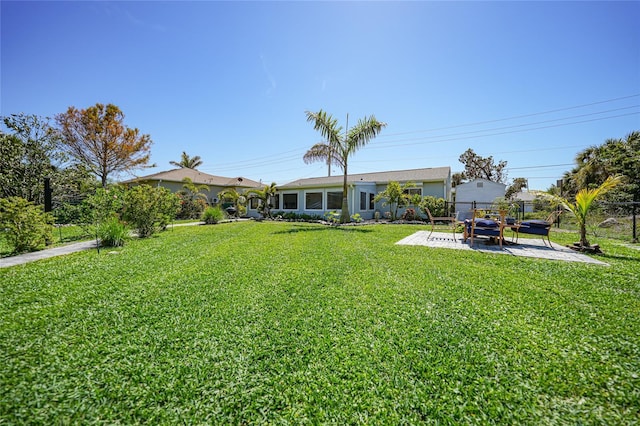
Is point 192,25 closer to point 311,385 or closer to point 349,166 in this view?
point 349,166

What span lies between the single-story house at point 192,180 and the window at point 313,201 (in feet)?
29.9

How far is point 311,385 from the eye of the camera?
7.06ft

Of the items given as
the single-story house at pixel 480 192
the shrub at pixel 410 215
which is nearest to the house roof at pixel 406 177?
the shrub at pixel 410 215

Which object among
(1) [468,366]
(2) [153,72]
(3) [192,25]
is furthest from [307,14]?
(1) [468,366]

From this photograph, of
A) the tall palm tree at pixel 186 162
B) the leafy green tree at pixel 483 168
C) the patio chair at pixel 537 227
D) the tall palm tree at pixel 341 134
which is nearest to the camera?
the patio chair at pixel 537 227

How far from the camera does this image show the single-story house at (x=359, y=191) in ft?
60.0

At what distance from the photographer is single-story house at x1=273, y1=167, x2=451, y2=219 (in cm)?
1828

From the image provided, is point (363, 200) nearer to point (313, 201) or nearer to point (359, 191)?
point (359, 191)

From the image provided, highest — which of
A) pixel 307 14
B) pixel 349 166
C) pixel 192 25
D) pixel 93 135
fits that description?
pixel 307 14

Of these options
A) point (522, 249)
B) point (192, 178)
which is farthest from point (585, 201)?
point (192, 178)

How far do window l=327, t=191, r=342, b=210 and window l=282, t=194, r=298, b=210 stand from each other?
3204 millimetres

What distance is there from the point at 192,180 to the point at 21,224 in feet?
65.2

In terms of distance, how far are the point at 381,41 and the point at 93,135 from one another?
913 inches

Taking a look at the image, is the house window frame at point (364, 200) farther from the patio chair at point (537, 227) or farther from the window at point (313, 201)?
the patio chair at point (537, 227)
